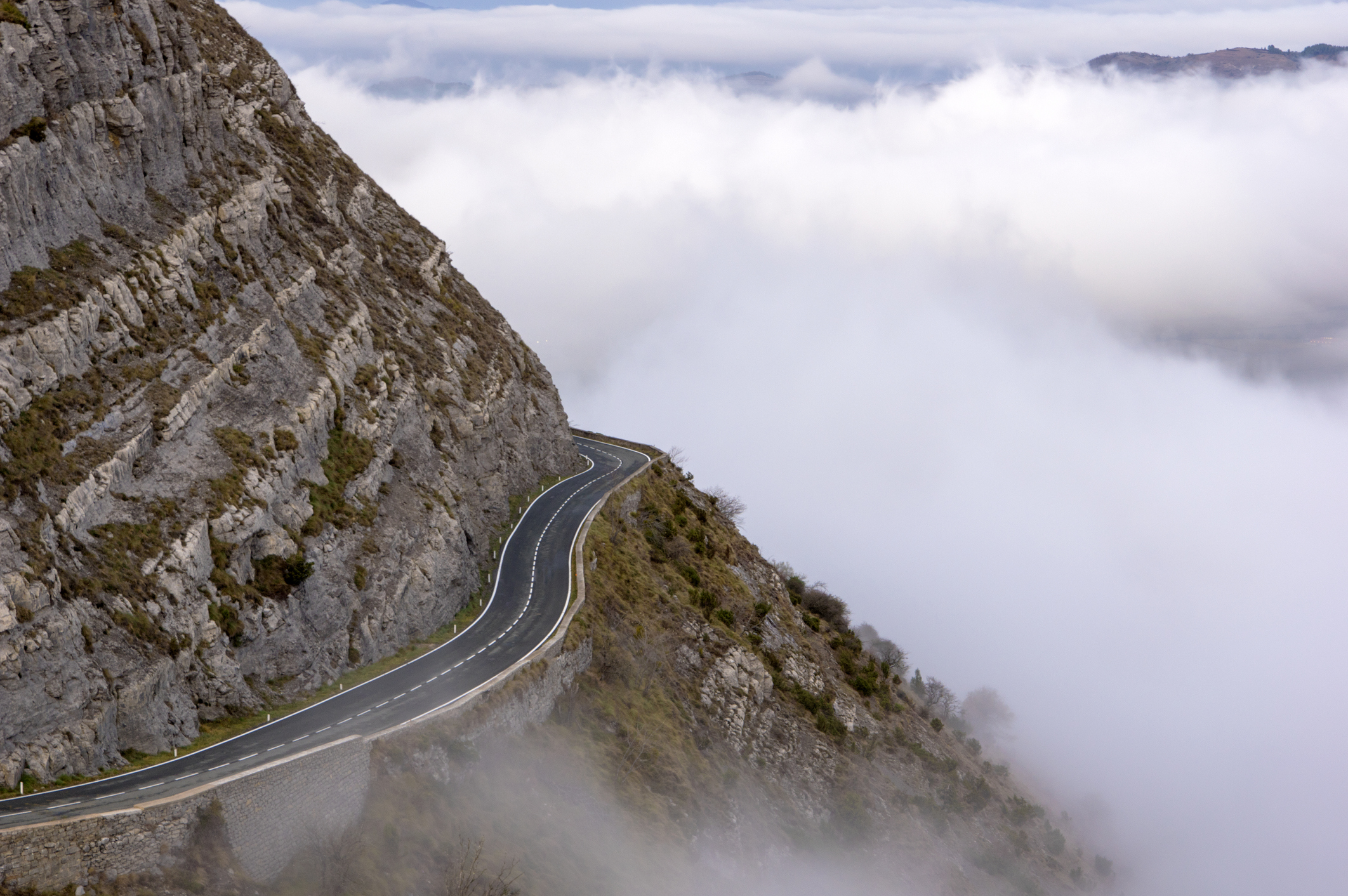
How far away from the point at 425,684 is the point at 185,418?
1679 cm

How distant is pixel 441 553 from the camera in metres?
56.6

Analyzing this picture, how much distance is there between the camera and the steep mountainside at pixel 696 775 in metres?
41.3

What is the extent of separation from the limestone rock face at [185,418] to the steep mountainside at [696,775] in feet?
27.1

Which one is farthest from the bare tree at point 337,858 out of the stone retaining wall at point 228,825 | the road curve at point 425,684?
the road curve at point 425,684

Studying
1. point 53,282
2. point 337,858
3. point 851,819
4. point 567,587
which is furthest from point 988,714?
point 53,282

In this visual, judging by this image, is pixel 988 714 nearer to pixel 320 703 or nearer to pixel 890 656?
pixel 890 656

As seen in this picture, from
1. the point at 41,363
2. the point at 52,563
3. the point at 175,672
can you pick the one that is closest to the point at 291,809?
the point at 175,672

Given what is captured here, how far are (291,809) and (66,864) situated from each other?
8.08 metres

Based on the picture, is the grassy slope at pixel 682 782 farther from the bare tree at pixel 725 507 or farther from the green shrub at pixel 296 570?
the green shrub at pixel 296 570

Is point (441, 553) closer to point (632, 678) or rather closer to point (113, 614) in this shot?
point (632, 678)

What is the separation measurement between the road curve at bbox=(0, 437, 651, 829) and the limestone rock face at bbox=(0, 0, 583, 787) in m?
1.67

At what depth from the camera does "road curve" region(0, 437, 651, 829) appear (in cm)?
3203

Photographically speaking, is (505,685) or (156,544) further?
(505,685)

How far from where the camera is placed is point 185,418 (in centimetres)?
4500
